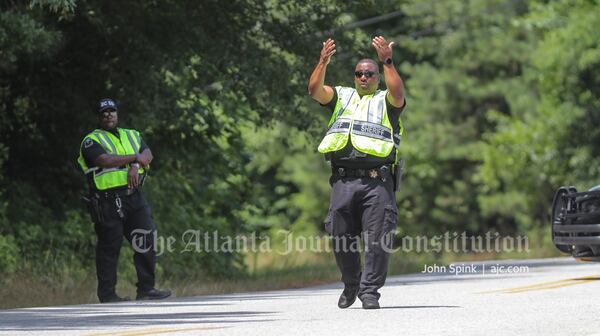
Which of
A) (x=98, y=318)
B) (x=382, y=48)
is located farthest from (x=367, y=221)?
(x=98, y=318)

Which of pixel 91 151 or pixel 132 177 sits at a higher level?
pixel 91 151

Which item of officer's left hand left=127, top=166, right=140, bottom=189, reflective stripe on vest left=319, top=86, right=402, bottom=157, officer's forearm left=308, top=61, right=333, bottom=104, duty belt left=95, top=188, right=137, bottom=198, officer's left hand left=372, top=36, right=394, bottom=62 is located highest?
officer's left hand left=372, top=36, right=394, bottom=62

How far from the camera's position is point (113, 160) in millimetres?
13844

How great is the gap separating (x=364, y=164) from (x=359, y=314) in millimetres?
1256

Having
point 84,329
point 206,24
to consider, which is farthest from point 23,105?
point 84,329

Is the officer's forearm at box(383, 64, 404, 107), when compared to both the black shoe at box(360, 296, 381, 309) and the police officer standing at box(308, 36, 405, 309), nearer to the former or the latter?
the police officer standing at box(308, 36, 405, 309)

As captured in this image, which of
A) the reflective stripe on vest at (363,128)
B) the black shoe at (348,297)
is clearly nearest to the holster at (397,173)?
the reflective stripe on vest at (363,128)

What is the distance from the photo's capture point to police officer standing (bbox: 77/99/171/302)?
13.9m

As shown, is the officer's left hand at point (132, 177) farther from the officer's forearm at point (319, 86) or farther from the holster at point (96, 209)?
the officer's forearm at point (319, 86)

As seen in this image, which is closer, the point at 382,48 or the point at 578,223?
the point at 382,48

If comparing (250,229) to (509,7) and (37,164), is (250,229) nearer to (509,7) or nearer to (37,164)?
(37,164)

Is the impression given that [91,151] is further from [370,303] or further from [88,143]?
[370,303]

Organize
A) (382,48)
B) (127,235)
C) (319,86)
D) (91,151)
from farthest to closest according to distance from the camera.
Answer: (127,235)
(91,151)
(319,86)
(382,48)

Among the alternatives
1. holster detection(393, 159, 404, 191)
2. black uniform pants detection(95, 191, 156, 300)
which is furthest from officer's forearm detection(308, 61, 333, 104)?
black uniform pants detection(95, 191, 156, 300)
